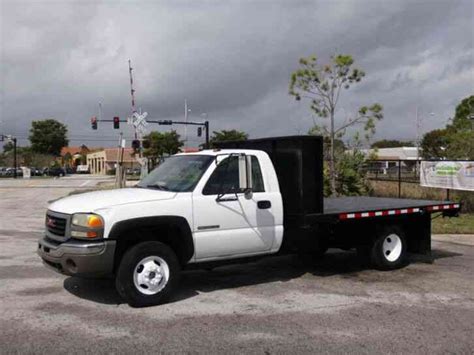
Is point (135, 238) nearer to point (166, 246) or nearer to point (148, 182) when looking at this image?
point (166, 246)

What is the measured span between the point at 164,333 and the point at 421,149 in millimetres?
91806

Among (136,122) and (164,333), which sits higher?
(136,122)

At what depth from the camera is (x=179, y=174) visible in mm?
7445

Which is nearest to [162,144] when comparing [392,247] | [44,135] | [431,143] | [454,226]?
[431,143]

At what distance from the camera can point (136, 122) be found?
29.7 metres

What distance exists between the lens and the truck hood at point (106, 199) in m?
6.56

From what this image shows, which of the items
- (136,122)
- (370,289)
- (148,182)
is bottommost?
(370,289)

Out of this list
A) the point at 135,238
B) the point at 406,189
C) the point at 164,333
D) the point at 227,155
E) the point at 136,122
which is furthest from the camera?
the point at 136,122

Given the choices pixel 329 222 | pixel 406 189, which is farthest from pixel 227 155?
pixel 406 189

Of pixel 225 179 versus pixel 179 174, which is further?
pixel 179 174

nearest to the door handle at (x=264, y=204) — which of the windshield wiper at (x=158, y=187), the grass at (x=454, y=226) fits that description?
the windshield wiper at (x=158, y=187)

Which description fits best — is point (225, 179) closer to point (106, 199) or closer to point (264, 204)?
point (264, 204)

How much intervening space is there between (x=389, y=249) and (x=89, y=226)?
199 inches

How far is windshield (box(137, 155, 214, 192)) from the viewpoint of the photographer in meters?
7.19
